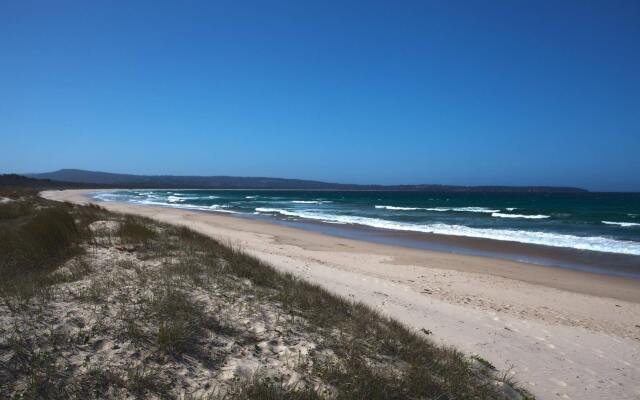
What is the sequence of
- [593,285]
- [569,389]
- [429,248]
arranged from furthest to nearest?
[429,248] < [593,285] < [569,389]

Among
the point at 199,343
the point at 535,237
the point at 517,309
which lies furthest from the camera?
the point at 535,237

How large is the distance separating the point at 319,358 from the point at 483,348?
3.22 m

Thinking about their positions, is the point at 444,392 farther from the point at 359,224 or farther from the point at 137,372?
the point at 359,224

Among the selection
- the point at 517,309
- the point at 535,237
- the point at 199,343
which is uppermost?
the point at 199,343

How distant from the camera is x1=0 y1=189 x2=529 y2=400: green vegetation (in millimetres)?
3436

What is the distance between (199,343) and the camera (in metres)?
4.14

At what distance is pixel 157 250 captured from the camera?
26.5ft

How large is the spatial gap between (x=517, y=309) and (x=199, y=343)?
7346mm

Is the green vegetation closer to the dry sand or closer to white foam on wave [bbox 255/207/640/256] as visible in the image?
the dry sand

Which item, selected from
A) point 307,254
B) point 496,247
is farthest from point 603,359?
point 496,247

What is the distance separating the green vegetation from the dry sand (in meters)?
1.24

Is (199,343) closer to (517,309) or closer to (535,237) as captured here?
(517,309)

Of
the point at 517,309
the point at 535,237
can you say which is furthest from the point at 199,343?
the point at 535,237

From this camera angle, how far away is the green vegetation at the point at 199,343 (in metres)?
3.44
